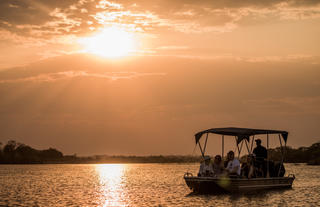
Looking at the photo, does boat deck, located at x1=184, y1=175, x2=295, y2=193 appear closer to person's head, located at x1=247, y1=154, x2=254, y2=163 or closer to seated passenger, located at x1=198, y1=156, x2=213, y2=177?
seated passenger, located at x1=198, y1=156, x2=213, y2=177

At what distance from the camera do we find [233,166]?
2908cm

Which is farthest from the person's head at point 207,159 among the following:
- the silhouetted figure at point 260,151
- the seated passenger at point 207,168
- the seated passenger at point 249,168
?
the silhouetted figure at point 260,151

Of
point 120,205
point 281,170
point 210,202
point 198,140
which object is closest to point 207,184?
point 210,202

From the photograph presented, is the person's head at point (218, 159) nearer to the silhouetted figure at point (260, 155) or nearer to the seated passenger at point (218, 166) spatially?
the seated passenger at point (218, 166)

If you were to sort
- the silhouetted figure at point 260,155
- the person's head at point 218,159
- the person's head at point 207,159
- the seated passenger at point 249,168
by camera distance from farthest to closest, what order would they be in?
the silhouetted figure at point 260,155
the seated passenger at point 249,168
the person's head at point 218,159
the person's head at point 207,159

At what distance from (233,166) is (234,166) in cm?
7

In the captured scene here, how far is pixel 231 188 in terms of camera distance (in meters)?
29.2

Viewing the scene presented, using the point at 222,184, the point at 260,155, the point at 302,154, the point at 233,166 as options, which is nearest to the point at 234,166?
the point at 233,166

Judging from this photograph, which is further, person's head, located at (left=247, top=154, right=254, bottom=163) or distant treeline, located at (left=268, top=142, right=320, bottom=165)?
distant treeline, located at (left=268, top=142, right=320, bottom=165)

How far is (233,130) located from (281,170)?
6679 millimetres

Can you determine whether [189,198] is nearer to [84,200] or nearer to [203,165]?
[203,165]

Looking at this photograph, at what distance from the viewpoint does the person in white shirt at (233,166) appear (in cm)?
2908

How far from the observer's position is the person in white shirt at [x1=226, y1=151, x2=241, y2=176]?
95.4ft

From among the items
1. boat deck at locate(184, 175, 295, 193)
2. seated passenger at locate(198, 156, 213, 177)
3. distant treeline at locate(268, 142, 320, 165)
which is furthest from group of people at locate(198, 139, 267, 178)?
distant treeline at locate(268, 142, 320, 165)
